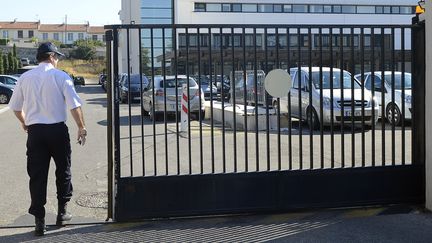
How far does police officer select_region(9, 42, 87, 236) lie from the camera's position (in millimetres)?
5414

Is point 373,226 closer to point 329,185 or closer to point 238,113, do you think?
point 329,185

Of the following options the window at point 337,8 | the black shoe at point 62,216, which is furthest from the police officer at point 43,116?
the window at point 337,8

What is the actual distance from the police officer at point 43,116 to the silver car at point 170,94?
1002 mm

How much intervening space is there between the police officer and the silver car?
1002 mm

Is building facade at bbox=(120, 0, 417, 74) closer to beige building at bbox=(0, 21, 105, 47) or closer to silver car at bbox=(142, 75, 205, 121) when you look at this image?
silver car at bbox=(142, 75, 205, 121)

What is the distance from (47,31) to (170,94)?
143067mm

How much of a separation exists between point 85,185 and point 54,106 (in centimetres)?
274

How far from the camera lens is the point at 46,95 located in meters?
5.41

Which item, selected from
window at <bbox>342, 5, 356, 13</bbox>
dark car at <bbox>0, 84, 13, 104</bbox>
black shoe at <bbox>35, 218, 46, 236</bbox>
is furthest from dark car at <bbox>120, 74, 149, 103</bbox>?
window at <bbox>342, 5, 356, 13</bbox>

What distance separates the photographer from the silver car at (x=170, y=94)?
6137 millimetres

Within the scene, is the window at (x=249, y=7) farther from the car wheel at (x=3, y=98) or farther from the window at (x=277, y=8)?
the car wheel at (x=3, y=98)

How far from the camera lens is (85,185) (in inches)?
313

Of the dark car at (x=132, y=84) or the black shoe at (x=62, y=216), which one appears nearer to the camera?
the black shoe at (x=62, y=216)

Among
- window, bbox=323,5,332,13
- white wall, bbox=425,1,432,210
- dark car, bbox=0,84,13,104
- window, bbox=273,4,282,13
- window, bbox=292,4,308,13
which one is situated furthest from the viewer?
window, bbox=323,5,332,13
